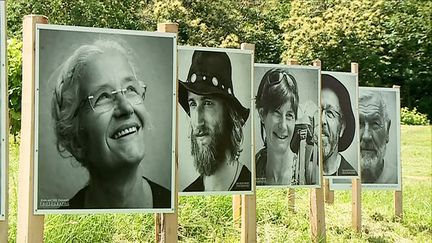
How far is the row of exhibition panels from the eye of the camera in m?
4.30

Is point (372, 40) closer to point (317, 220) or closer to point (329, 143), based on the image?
point (329, 143)

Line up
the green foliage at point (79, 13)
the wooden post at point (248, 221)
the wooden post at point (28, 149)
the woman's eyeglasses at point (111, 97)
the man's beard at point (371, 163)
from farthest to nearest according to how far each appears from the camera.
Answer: the green foliage at point (79, 13)
the man's beard at point (371, 163)
the wooden post at point (248, 221)
the woman's eyeglasses at point (111, 97)
the wooden post at point (28, 149)

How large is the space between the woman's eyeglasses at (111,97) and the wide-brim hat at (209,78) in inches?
32.1

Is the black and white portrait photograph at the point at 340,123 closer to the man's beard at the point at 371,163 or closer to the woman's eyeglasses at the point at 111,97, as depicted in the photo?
the man's beard at the point at 371,163

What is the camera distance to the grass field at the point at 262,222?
5.71 metres

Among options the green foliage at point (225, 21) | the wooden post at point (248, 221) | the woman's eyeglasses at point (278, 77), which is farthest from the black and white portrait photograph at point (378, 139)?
the green foliage at point (225, 21)

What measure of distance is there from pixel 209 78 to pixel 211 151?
0.58 m

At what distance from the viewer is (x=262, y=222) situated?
6812mm

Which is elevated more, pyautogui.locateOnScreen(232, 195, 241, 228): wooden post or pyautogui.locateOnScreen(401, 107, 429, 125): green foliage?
pyautogui.locateOnScreen(401, 107, 429, 125): green foliage

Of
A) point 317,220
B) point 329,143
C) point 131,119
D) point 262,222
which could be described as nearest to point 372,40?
point 329,143

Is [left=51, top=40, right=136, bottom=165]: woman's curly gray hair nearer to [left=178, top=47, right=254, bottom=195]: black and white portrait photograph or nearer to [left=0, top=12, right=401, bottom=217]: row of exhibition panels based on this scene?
[left=0, top=12, right=401, bottom=217]: row of exhibition panels

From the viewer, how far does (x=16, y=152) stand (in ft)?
30.7

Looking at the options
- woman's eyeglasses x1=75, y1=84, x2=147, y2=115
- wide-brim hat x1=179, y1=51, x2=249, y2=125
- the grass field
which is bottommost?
the grass field

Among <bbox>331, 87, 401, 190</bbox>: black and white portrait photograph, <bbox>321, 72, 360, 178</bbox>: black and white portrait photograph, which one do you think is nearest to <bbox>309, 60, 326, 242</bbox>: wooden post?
<bbox>321, 72, 360, 178</bbox>: black and white portrait photograph
